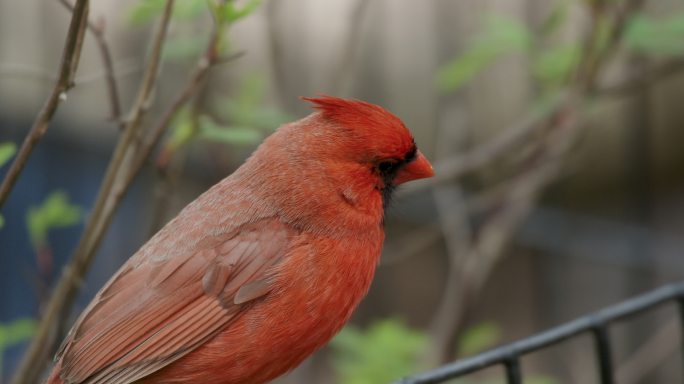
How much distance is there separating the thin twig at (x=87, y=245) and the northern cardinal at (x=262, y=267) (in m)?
0.06

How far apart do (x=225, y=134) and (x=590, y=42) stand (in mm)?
1129

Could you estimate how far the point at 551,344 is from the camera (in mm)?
1798

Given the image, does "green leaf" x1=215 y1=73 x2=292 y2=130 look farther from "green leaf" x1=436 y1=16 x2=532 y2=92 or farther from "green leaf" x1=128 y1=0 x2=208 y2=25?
"green leaf" x1=128 y1=0 x2=208 y2=25

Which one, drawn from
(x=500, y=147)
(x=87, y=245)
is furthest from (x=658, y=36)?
(x=87, y=245)

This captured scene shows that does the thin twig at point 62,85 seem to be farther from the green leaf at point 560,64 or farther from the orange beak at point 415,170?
the green leaf at point 560,64

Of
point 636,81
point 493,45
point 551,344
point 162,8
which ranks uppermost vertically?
point 162,8

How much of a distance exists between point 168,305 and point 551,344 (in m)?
0.69

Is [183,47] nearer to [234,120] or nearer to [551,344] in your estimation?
[234,120]

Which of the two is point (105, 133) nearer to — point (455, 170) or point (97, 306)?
point (455, 170)

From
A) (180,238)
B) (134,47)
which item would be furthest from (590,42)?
(134,47)

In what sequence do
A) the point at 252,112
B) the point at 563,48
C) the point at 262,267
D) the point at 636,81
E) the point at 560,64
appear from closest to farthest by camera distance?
the point at 262,267 → the point at 252,112 → the point at 560,64 → the point at 563,48 → the point at 636,81

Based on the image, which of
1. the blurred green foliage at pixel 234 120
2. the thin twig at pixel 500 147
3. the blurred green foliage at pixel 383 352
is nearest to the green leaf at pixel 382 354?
the blurred green foliage at pixel 383 352

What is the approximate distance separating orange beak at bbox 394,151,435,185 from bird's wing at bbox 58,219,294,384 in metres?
0.24

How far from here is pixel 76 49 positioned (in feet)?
5.52
